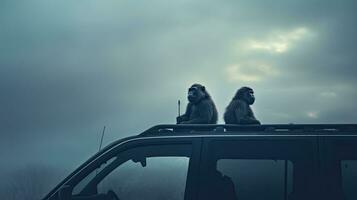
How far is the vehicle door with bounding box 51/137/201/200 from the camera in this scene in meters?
3.84

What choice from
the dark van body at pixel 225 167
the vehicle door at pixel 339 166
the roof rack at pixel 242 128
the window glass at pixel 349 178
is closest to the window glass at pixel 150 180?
the dark van body at pixel 225 167

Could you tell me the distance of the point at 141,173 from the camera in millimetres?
3924

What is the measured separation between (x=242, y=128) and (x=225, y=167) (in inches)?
16.2

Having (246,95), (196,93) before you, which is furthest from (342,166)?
(196,93)

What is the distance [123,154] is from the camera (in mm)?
4047

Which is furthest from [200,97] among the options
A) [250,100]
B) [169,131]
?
[169,131]

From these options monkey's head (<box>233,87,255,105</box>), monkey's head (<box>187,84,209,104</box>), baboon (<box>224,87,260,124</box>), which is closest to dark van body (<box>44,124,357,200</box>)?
baboon (<box>224,87,260,124</box>)

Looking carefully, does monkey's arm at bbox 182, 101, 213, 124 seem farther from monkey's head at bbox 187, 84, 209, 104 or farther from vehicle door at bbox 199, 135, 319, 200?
vehicle door at bbox 199, 135, 319, 200

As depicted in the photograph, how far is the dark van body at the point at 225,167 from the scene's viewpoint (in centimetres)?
374

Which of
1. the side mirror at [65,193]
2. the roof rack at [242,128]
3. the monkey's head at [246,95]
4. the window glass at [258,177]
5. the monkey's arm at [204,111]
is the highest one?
the monkey's head at [246,95]

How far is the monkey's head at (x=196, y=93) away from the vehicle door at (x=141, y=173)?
20.6 feet

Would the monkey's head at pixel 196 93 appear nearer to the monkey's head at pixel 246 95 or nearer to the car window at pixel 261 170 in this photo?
the monkey's head at pixel 246 95

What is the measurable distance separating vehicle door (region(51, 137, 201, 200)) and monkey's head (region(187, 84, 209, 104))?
20.6 ft

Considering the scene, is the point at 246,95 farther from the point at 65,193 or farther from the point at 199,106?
the point at 65,193
